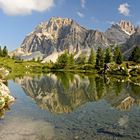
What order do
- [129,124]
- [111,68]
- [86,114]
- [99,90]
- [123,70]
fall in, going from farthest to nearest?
[111,68], [123,70], [99,90], [86,114], [129,124]

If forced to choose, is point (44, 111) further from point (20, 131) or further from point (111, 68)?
point (111, 68)

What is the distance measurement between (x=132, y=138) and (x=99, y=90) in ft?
156

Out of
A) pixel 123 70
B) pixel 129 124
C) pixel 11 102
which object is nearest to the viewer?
pixel 129 124

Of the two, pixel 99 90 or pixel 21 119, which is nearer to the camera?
pixel 21 119

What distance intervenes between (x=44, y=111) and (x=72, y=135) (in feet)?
57.7

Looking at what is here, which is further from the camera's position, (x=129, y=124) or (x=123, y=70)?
(x=123, y=70)

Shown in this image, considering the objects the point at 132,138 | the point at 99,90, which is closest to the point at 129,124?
the point at 132,138

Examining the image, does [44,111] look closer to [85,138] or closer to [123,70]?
[85,138]

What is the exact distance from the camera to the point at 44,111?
51.7 metres

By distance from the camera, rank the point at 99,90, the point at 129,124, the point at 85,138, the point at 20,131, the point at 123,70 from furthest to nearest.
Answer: the point at 123,70, the point at 99,90, the point at 129,124, the point at 20,131, the point at 85,138

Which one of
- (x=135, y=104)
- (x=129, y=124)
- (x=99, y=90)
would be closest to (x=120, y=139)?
(x=129, y=124)

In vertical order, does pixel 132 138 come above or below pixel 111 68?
below

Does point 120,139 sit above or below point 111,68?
below

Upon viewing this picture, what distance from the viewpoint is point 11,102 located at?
59625 mm
